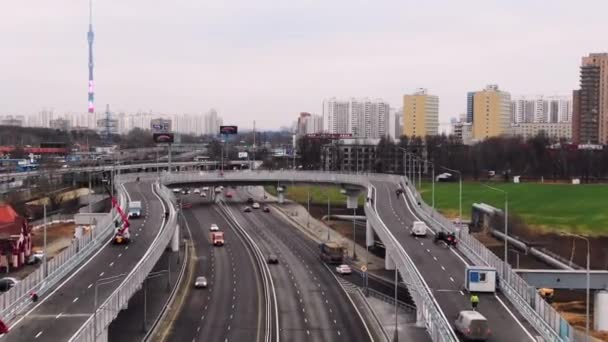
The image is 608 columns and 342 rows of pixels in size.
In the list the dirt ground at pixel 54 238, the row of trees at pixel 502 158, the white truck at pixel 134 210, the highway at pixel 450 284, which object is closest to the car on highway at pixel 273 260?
the highway at pixel 450 284

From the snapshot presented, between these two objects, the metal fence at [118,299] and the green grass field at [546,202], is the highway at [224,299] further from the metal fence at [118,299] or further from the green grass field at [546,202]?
the green grass field at [546,202]

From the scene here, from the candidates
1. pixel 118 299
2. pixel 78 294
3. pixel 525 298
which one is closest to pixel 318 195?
pixel 78 294

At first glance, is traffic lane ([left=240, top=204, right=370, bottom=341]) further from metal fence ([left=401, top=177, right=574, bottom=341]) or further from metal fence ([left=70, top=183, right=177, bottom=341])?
metal fence ([left=70, top=183, right=177, bottom=341])

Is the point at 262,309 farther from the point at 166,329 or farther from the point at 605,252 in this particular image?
the point at 605,252

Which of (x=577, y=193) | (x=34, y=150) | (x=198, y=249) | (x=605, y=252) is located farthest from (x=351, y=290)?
(x=34, y=150)

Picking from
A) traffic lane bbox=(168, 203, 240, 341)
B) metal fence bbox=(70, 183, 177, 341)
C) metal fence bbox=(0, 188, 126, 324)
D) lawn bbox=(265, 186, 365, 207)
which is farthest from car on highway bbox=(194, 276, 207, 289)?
lawn bbox=(265, 186, 365, 207)

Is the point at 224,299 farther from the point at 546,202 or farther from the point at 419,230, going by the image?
the point at 546,202
